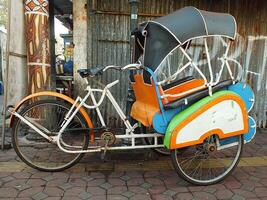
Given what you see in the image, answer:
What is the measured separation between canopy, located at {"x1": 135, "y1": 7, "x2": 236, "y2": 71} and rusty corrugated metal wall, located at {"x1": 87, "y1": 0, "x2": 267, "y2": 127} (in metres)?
2.57

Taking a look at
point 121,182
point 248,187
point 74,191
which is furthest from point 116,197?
point 248,187

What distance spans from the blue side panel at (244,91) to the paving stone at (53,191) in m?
2.58

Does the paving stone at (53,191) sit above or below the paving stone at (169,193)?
above

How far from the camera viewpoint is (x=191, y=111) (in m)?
3.91

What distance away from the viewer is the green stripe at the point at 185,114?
386 centimetres

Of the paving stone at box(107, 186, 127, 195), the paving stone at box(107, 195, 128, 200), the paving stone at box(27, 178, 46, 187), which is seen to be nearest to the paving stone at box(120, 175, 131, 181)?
the paving stone at box(107, 186, 127, 195)

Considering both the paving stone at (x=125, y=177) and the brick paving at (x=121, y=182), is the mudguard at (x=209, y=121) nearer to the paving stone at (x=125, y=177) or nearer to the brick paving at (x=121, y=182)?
the brick paving at (x=121, y=182)

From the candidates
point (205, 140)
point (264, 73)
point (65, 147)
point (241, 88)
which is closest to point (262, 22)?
point (264, 73)

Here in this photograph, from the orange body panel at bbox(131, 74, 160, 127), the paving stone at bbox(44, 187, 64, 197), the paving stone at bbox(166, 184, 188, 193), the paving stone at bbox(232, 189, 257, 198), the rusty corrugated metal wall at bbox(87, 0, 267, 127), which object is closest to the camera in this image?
the paving stone at bbox(44, 187, 64, 197)

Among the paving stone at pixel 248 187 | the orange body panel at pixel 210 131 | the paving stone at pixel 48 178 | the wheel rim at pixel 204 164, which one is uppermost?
the orange body panel at pixel 210 131

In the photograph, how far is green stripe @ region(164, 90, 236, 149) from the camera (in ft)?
12.7

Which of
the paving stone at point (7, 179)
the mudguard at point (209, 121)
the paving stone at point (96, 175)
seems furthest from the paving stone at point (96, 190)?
the paving stone at point (7, 179)

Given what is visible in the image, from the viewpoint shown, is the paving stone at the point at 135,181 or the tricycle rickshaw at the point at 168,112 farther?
the paving stone at the point at 135,181

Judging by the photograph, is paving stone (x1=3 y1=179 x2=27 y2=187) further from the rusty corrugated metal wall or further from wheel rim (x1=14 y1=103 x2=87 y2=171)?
the rusty corrugated metal wall
